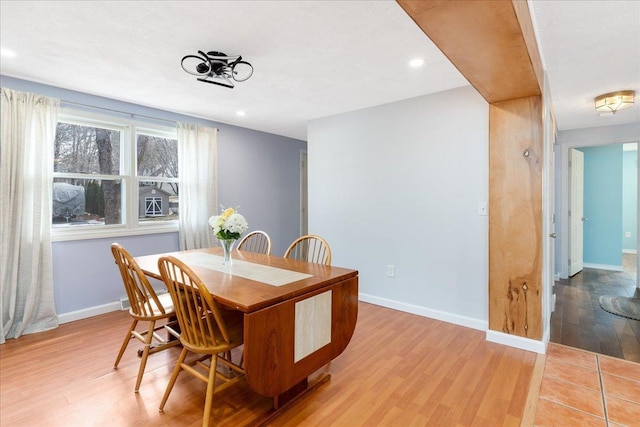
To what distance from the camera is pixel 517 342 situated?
8.32ft

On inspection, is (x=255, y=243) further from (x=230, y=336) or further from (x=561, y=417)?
(x=561, y=417)

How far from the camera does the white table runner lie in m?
1.96

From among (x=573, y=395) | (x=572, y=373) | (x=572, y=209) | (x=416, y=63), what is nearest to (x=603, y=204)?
(x=572, y=209)

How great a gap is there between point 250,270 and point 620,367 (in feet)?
8.99

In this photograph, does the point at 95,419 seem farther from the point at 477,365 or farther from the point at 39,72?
the point at 39,72

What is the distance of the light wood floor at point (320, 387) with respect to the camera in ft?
5.70

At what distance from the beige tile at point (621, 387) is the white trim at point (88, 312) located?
4.26 meters

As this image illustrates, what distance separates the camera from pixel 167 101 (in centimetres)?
344

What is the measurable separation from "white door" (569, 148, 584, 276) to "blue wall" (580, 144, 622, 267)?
0.50m

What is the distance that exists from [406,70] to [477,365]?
2338mm

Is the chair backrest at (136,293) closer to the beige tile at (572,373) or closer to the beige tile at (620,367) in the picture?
the beige tile at (572,373)

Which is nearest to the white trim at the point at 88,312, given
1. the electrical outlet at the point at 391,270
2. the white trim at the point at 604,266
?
the electrical outlet at the point at 391,270

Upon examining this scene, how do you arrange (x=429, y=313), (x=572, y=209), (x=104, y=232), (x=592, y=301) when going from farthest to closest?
(x=572, y=209), (x=592, y=301), (x=104, y=232), (x=429, y=313)

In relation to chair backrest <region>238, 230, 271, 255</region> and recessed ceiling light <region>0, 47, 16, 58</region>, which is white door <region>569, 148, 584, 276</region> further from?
recessed ceiling light <region>0, 47, 16, 58</region>
